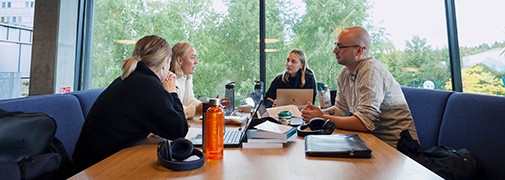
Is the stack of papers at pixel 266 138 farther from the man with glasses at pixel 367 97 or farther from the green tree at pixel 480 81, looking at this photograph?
the green tree at pixel 480 81

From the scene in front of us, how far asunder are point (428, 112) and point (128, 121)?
6.37 feet

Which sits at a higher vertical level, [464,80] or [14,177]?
[464,80]

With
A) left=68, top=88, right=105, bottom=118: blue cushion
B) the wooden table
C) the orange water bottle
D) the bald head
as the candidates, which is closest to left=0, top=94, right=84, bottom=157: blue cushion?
left=68, top=88, right=105, bottom=118: blue cushion

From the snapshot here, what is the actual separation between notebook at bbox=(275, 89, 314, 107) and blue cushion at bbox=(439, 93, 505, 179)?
3.32ft

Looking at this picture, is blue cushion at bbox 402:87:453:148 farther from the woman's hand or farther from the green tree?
the woman's hand

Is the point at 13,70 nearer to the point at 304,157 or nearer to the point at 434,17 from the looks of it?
the point at 304,157

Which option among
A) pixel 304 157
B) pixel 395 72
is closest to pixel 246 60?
pixel 395 72

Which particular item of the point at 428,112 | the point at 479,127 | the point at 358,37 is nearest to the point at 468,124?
Answer: the point at 479,127

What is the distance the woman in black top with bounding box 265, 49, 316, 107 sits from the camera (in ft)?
11.4

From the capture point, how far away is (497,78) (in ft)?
9.41

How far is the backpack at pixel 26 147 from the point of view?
877mm

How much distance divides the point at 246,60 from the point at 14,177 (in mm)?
3169

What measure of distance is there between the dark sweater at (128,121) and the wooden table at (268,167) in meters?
0.18

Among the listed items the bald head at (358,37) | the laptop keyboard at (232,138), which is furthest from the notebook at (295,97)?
the laptop keyboard at (232,138)
